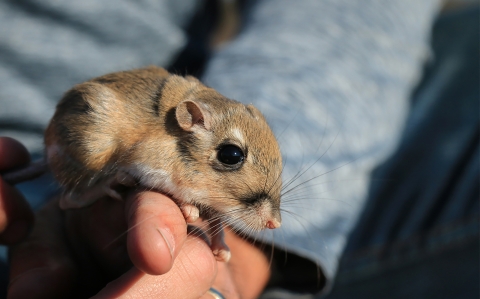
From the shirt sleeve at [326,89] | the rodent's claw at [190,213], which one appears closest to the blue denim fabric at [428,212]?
the shirt sleeve at [326,89]

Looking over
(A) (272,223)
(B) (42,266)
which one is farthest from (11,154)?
(A) (272,223)

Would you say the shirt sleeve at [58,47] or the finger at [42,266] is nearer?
the finger at [42,266]

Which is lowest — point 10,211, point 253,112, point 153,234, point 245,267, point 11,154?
point 245,267

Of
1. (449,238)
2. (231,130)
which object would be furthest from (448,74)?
(231,130)

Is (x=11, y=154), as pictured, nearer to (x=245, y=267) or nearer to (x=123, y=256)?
(x=123, y=256)

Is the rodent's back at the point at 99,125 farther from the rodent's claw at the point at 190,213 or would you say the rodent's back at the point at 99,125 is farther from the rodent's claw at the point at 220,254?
the rodent's claw at the point at 220,254

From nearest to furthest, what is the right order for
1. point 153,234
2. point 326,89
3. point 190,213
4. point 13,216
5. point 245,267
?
1. point 153,234
2. point 190,213
3. point 13,216
4. point 245,267
5. point 326,89
